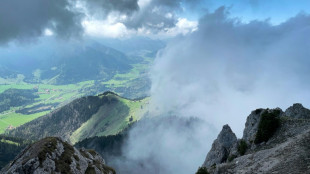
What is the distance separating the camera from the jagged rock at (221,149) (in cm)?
7775

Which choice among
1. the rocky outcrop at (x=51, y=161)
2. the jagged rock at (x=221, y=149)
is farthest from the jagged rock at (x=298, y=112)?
the rocky outcrop at (x=51, y=161)

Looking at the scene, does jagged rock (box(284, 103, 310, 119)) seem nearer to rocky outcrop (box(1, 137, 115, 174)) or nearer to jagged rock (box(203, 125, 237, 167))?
jagged rock (box(203, 125, 237, 167))

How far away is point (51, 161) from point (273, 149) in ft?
178

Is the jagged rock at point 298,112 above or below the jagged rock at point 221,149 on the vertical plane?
above

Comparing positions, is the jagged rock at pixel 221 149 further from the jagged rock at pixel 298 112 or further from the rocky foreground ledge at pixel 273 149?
the jagged rock at pixel 298 112

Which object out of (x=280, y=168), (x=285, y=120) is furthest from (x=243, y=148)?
(x=280, y=168)

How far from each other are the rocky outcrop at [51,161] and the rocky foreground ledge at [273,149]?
35738mm

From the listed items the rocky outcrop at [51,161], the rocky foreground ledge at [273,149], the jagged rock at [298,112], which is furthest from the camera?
the jagged rock at [298,112]

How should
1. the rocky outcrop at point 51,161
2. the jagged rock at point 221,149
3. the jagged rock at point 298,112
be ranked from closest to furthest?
the rocky outcrop at point 51,161 → the jagged rock at point 298,112 → the jagged rock at point 221,149

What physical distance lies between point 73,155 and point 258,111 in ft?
207

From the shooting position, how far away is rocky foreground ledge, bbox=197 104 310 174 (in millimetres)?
40094

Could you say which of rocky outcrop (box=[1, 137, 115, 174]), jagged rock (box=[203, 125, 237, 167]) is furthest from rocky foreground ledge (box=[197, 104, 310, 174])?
rocky outcrop (box=[1, 137, 115, 174])

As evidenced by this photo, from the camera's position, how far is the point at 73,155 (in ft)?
231

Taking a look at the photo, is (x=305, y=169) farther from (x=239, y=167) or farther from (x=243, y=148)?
(x=243, y=148)
